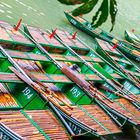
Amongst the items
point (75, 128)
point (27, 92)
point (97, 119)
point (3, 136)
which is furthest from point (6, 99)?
point (97, 119)

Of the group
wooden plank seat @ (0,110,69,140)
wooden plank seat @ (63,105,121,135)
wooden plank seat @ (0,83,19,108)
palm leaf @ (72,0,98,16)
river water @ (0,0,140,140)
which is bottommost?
wooden plank seat @ (63,105,121,135)

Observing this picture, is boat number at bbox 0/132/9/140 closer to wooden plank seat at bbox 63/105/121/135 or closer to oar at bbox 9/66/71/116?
oar at bbox 9/66/71/116

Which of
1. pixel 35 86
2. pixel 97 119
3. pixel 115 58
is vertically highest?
pixel 35 86

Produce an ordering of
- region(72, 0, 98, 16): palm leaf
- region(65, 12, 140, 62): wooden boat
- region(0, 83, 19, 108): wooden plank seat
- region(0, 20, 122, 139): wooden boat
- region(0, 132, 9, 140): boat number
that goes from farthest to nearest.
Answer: region(65, 12, 140, 62): wooden boat
region(0, 83, 19, 108): wooden plank seat
region(0, 20, 122, 139): wooden boat
region(0, 132, 9, 140): boat number
region(72, 0, 98, 16): palm leaf

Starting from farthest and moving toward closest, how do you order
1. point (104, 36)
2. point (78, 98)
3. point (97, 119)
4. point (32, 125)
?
point (104, 36)
point (78, 98)
point (97, 119)
point (32, 125)

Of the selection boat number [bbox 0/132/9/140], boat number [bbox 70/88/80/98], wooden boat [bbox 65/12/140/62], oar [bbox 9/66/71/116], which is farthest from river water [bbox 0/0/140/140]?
boat number [bbox 0/132/9/140]

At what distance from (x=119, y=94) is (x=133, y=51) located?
10.4m

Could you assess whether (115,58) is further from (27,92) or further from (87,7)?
(87,7)

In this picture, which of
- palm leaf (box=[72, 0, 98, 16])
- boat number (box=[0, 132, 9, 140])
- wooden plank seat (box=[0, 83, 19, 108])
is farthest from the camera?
wooden plank seat (box=[0, 83, 19, 108])

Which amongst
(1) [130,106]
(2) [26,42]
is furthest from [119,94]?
(2) [26,42]

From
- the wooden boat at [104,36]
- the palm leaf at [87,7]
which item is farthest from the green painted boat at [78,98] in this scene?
the wooden boat at [104,36]

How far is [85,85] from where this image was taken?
11.0m

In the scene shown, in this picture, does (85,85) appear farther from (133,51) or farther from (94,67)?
(133,51)

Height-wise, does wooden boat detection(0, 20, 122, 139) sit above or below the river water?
below
